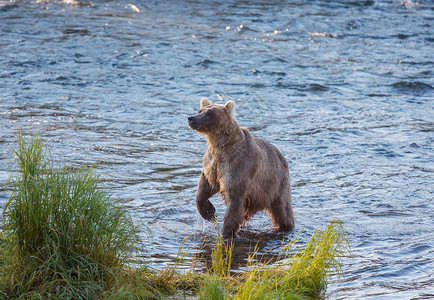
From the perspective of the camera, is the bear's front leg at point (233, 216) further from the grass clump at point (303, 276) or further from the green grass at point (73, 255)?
the green grass at point (73, 255)

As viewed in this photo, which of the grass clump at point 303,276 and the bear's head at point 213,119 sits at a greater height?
the bear's head at point 213,119

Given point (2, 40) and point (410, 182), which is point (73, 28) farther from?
point (410, 182)

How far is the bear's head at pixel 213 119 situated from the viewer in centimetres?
612

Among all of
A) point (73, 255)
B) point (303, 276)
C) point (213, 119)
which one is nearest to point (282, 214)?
point (213, 119)

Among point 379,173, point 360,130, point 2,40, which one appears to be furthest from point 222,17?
point 379,173

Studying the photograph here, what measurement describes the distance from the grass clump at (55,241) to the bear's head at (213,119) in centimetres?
197

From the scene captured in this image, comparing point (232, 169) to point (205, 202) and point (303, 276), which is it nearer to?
point (205, 202)

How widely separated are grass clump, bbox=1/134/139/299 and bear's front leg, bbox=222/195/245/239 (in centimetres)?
201

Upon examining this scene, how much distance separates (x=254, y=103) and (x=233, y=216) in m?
6.43

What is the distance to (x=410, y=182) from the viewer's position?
856 centimetres

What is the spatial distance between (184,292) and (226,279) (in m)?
0.38

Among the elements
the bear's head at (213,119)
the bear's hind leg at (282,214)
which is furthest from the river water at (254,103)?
the bear's head at (213,119)

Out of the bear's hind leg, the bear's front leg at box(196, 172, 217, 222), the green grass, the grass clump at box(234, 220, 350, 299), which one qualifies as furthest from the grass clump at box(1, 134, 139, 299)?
the bear's hind leg

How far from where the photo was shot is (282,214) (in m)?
6.69
